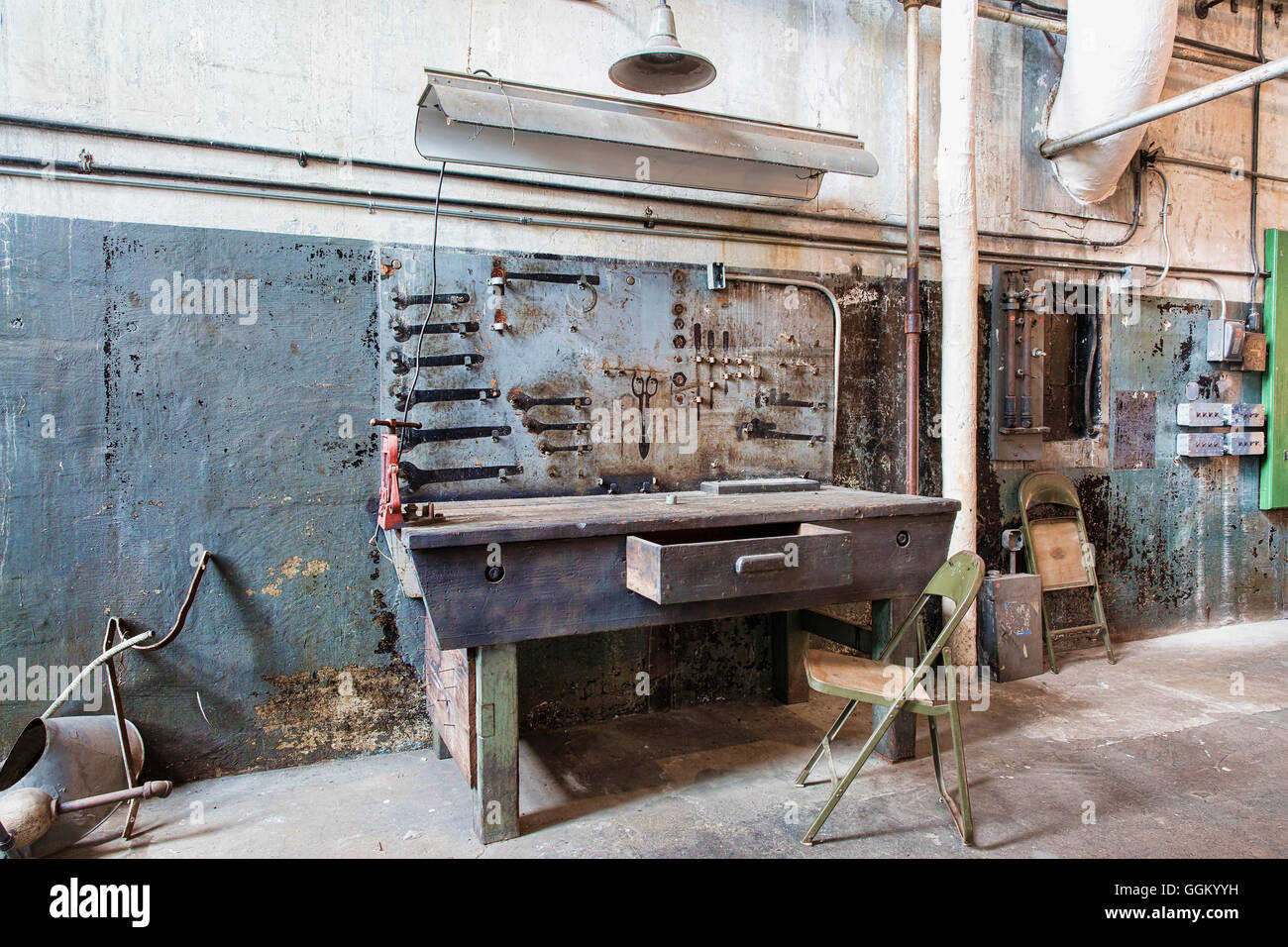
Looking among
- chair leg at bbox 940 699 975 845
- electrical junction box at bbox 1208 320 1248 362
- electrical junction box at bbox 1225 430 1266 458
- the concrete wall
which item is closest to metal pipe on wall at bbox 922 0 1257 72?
the concrete wall

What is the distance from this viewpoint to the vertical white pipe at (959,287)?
144 inches

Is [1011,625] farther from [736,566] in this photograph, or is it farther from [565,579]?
[565,579]

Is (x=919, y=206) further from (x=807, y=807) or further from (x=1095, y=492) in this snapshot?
(x=807, y=807)

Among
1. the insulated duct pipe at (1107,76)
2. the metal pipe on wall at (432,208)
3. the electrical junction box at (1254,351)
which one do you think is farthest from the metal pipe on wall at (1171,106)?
the electrical junction box at (1254,351)

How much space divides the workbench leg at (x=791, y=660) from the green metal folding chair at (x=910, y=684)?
0.73m

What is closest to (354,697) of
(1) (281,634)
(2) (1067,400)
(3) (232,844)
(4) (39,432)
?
(1) (281,634)

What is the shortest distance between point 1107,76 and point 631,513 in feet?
11.5

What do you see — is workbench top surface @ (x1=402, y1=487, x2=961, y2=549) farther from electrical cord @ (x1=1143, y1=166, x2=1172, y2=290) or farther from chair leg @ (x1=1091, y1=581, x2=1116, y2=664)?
electrical cord @ (x1=1143, y1=166, x2=1172, y2=290)

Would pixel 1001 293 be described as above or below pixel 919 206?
below

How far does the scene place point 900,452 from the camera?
384 centimetres

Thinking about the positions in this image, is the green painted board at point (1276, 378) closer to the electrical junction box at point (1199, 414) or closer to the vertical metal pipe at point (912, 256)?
the electrical junction box at point (1199, 414)

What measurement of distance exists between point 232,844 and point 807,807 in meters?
1.79

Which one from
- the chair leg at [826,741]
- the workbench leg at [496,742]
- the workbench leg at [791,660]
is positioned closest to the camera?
the workbench leg at [496,742]

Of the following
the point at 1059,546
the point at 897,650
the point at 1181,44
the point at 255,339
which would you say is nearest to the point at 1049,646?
the point at 1059,546
